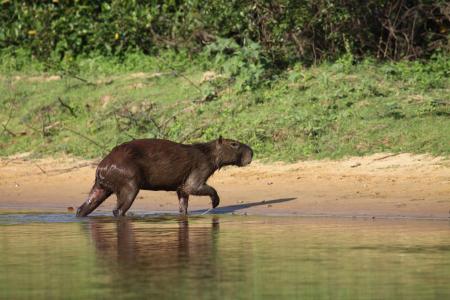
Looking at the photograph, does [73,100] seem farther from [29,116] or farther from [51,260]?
[51,260]

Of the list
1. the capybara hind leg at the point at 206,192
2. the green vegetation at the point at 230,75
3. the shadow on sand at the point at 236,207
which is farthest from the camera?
the green vegetation at the point at 230,75

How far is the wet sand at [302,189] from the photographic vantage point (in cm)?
1187

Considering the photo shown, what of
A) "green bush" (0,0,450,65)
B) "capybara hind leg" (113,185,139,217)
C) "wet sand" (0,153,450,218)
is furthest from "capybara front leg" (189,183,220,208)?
"green bush" (0,0,450,65)

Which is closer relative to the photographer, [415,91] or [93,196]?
[93,196]

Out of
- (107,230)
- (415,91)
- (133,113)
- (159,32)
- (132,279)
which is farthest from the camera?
(159,32)

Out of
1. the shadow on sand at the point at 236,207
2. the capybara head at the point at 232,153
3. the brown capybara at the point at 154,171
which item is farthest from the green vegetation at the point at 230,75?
the brown capybara at the point at 154,171

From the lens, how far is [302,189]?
1285cm

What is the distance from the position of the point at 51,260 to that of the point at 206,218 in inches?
125

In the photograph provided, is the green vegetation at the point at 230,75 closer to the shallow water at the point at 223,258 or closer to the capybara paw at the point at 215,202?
the capybara paw at the point at 215,202

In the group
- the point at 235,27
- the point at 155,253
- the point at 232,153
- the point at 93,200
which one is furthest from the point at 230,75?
the point at 155,253

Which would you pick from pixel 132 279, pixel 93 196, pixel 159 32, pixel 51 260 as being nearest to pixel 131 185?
pixel 93 196

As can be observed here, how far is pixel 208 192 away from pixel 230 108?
12.4ft

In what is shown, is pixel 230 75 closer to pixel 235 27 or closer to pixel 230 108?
pixel 230 108

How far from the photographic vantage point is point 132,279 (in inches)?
307
